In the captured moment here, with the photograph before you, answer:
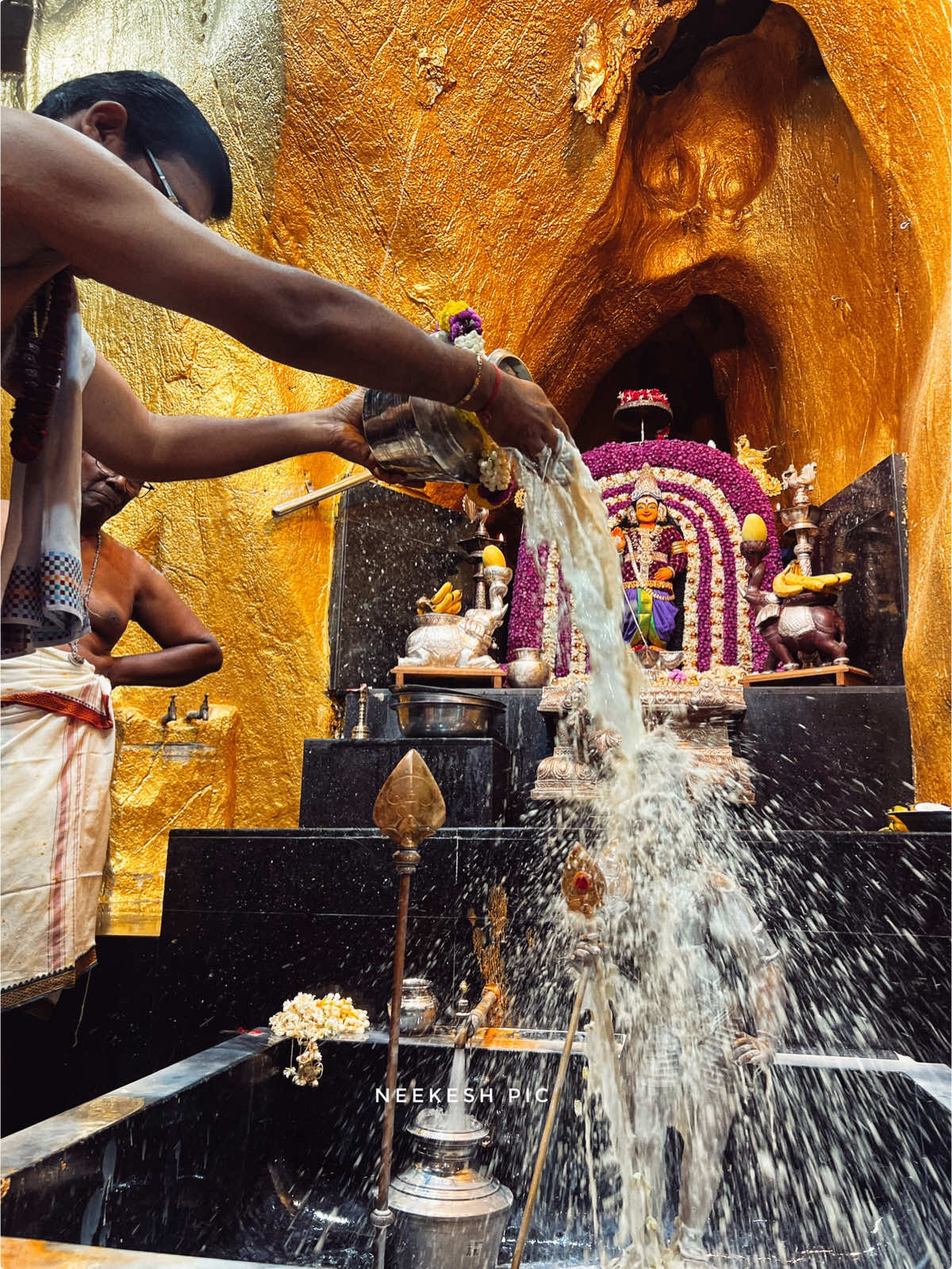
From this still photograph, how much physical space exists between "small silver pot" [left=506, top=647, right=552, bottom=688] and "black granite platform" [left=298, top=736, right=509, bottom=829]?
558 millimetres

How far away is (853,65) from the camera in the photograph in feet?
16.8

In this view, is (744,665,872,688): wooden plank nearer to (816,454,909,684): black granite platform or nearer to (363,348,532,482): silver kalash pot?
(816,454,909,684): black granite platform

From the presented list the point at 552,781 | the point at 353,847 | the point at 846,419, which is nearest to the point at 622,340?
the point at 846,419

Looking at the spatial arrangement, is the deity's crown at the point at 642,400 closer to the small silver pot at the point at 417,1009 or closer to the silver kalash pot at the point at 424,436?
the small silver pot at the point at 417,1009

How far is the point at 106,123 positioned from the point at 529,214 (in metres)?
5.29

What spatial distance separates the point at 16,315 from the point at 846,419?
5.50m

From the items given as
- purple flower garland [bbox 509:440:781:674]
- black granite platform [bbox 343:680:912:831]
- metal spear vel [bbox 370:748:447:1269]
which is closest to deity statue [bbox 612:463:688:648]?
purple flower garland [bbox 509:440:781:674]

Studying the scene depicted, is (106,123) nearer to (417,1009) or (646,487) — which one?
(417,1009)

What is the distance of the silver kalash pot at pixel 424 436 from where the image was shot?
1693 millimetres

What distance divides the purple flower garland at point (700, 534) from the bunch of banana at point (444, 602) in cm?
39

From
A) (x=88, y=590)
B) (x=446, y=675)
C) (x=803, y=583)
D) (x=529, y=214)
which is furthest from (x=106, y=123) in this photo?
(x=529, y=214)

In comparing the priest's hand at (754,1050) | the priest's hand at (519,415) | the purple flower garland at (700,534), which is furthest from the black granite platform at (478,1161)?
the purple flower garland at (700,534)

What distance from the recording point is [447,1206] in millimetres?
1895

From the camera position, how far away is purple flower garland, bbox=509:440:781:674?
17.4 feet
